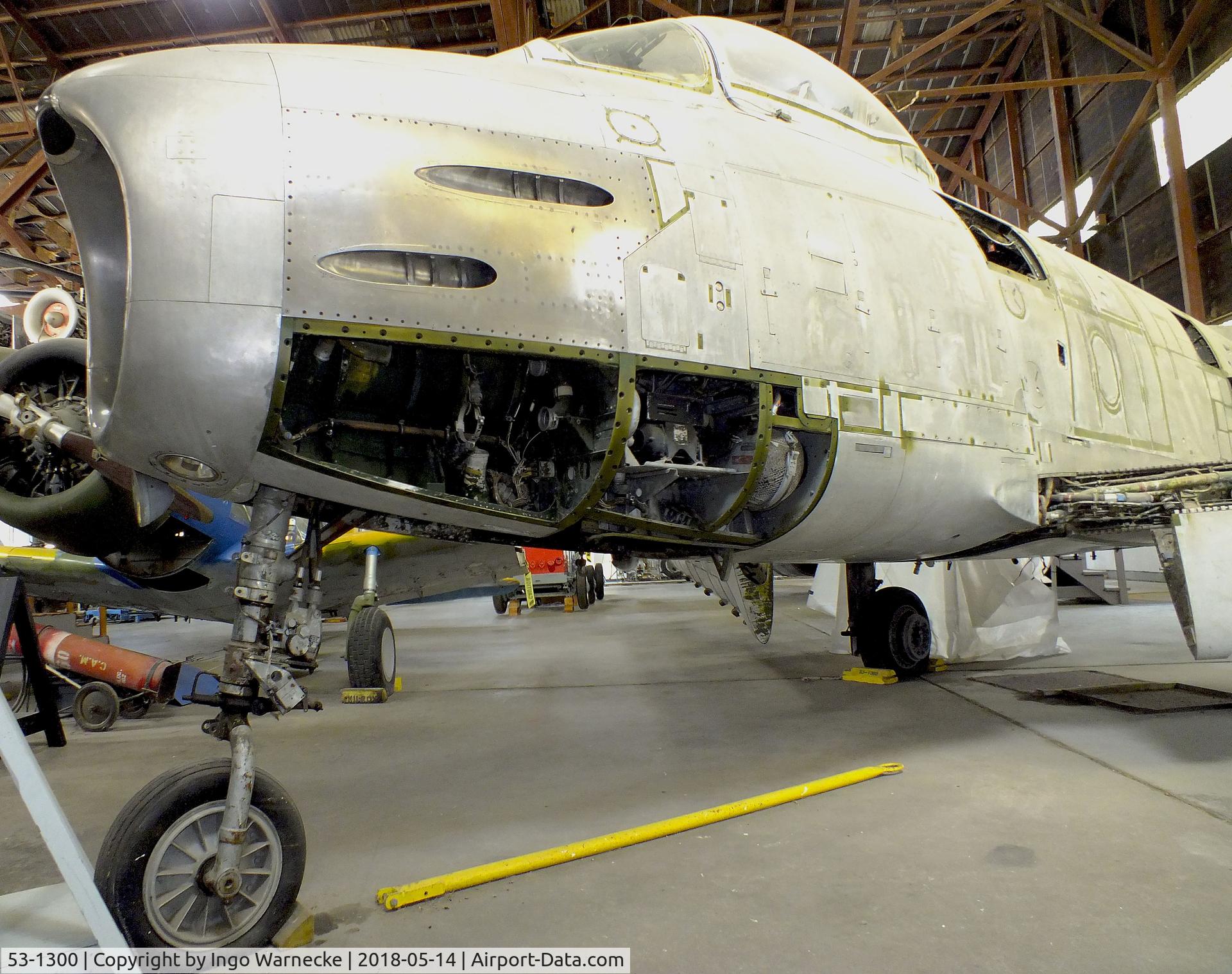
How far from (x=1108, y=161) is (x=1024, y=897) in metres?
20.2

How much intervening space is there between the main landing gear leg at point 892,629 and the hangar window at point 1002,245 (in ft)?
10.2

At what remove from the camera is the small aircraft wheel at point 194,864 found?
226 centimetres

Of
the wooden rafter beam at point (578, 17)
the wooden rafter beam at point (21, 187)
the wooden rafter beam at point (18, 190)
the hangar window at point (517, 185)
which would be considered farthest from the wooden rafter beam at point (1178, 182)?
the wooden rafter beam at point (21, 187)

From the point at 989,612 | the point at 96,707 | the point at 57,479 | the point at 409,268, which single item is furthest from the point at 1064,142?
the point at 96,707

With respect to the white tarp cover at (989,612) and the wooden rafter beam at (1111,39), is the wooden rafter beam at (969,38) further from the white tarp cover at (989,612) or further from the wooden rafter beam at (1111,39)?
the white tarp cover at (989,612)

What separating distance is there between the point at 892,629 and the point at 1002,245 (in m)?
3.56

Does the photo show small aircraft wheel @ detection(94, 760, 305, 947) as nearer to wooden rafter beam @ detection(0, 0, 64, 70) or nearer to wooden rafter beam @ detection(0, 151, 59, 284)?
wooden rafter beam @ detection(0, 151, 59, 284)

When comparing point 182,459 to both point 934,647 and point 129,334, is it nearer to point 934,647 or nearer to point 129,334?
point 129,334

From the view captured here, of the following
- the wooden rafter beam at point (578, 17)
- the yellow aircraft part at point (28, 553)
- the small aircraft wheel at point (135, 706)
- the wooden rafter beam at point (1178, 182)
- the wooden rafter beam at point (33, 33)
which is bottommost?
the small aircraft wheel at point (135, 706)

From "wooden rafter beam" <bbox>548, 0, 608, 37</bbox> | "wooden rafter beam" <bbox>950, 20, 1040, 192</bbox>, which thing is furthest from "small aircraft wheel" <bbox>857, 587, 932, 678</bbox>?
"wooden rafter beam" <bbox>950, 20, 1040, 192</bbox>

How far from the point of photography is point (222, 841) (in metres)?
2.40

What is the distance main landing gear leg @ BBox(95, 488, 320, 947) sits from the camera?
89.4 inches

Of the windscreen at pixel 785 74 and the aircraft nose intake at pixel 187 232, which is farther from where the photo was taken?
the windscreen at pixel 785 74

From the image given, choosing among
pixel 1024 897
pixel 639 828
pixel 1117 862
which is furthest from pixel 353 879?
pixel 1117 862
